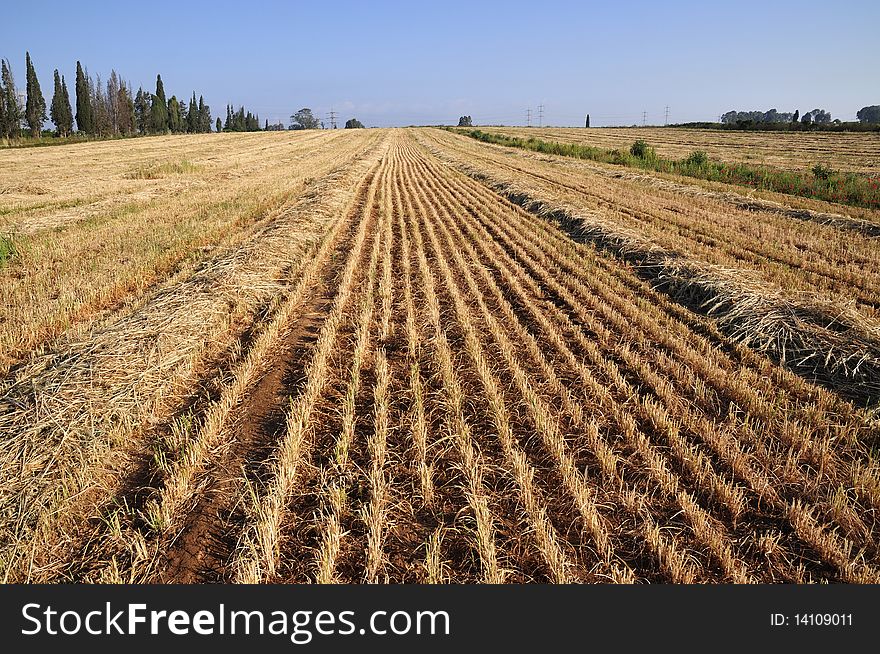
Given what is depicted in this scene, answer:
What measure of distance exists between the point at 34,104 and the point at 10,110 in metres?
5.83

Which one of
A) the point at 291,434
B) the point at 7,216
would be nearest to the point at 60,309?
the point at 291,434

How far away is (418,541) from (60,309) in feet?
19.9

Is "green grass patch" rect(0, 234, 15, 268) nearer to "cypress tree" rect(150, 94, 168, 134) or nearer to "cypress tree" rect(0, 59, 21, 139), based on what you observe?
"cypress tree" rect(0, 59, 21, 139)

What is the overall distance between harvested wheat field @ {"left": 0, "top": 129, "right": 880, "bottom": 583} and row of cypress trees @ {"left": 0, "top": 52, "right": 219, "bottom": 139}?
77945mm

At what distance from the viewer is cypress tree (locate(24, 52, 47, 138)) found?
2623 inches

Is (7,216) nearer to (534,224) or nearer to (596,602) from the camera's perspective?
(534,224)

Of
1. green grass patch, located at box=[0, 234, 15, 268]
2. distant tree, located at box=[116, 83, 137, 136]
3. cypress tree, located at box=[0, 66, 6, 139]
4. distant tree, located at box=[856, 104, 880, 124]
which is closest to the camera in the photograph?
green grass patch, located at box=[0, 234, 15, 268]

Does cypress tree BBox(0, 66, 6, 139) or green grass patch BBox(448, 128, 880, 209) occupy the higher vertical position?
cypress tree BBox(0, 66, 6, 139)

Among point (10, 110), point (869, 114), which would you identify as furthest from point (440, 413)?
point (869, 114)

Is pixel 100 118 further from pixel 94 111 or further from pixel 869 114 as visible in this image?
pixel 869 114

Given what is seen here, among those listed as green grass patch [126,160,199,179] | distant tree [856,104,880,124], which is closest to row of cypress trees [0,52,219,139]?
green grass patch [126,160,199,179]

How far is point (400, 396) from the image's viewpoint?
187 inches

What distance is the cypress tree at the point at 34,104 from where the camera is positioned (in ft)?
219

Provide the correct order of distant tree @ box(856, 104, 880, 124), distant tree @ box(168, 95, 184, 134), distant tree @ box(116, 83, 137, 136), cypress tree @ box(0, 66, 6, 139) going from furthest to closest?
distant tree @ box(856, 104, 880, 124) → distant tree @ box(168, 95, 184, 134) → distant tree @ box(116, 83, 137, 136) → cypress tree @ box(0, 66, 6, 139)
